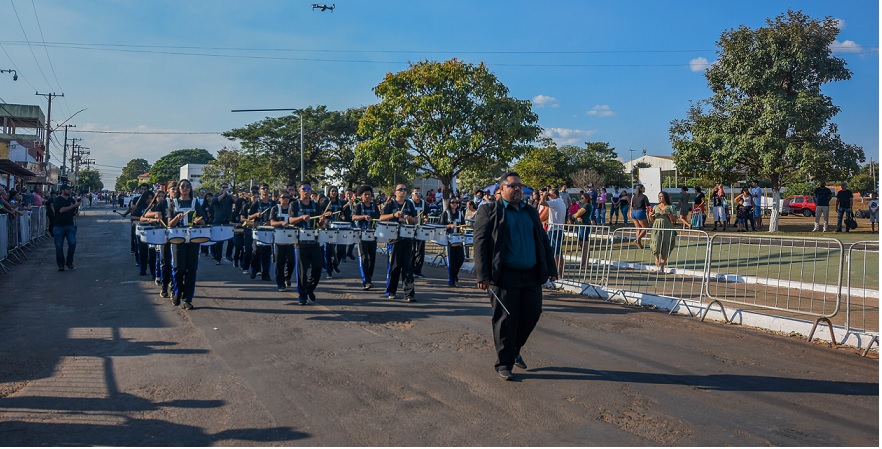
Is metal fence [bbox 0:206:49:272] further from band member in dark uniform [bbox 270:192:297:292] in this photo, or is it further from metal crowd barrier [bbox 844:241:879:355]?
metal crowd barrier [bbox 844:241:879:355]

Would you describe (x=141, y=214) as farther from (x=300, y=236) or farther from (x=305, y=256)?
(x=305, y=256)

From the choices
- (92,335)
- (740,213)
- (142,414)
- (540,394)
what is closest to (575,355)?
(540,394)

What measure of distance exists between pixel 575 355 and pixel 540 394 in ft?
5.15

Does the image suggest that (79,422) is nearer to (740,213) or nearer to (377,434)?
(377,434)

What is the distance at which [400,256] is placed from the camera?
11242 millimetres

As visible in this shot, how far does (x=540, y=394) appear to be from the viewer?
596 cm

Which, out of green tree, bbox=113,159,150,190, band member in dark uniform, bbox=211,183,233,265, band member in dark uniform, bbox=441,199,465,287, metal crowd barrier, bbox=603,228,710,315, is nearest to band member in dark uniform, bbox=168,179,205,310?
band member in dark uniform, bbox=441,199,465,287

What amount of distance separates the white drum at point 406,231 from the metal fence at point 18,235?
9527mm

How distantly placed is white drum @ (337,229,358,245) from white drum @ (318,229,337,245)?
0.11 m

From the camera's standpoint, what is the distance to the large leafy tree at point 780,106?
85.5 ft

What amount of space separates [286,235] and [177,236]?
1660 mm

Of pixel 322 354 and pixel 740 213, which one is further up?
pixel 740 213

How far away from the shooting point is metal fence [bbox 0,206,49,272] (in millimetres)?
15596

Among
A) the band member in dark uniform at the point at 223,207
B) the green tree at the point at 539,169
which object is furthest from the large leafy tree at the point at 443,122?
the green tree at the point at 539,169
